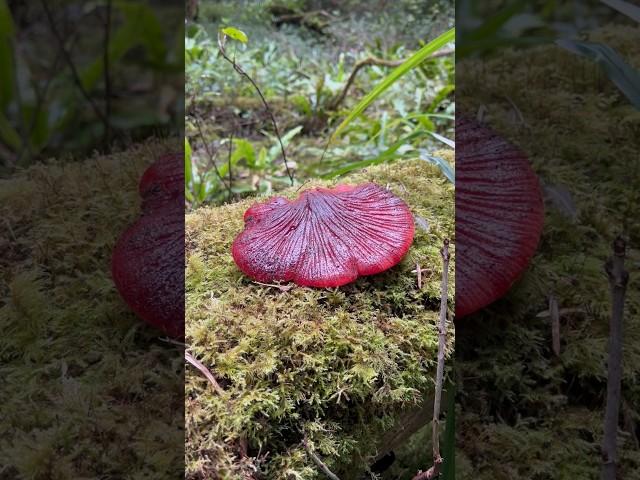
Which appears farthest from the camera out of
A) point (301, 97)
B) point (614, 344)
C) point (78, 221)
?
point (301, 97)

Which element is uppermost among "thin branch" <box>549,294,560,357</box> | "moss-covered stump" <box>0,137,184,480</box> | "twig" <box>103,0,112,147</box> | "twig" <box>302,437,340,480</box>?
"twig" <box>103,0,112,147</box>

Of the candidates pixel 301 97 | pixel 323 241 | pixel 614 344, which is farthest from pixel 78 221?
pixel 301 97

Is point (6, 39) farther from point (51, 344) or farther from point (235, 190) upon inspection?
point (235, 190)

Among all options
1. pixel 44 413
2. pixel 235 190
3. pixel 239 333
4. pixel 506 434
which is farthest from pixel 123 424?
pixel 235 190

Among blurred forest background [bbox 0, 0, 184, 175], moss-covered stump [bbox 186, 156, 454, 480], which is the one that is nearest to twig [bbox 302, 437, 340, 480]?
moss-covered stump [bbox 186, 156, 454, 480]

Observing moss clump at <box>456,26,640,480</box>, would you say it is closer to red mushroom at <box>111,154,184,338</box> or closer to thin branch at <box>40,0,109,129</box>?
red mushroom at <box>111,154,184,338</box>

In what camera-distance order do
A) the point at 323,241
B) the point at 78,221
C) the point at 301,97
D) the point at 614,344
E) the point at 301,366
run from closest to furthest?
the point at 614,344 → the point at 78,221 → the point at 301,366 → the point at 323,241 → the point at 301,97

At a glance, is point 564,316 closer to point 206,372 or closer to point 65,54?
point 206,372

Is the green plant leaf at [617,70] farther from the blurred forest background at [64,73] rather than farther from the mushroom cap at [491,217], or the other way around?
the blurred forest background at [64,73]
